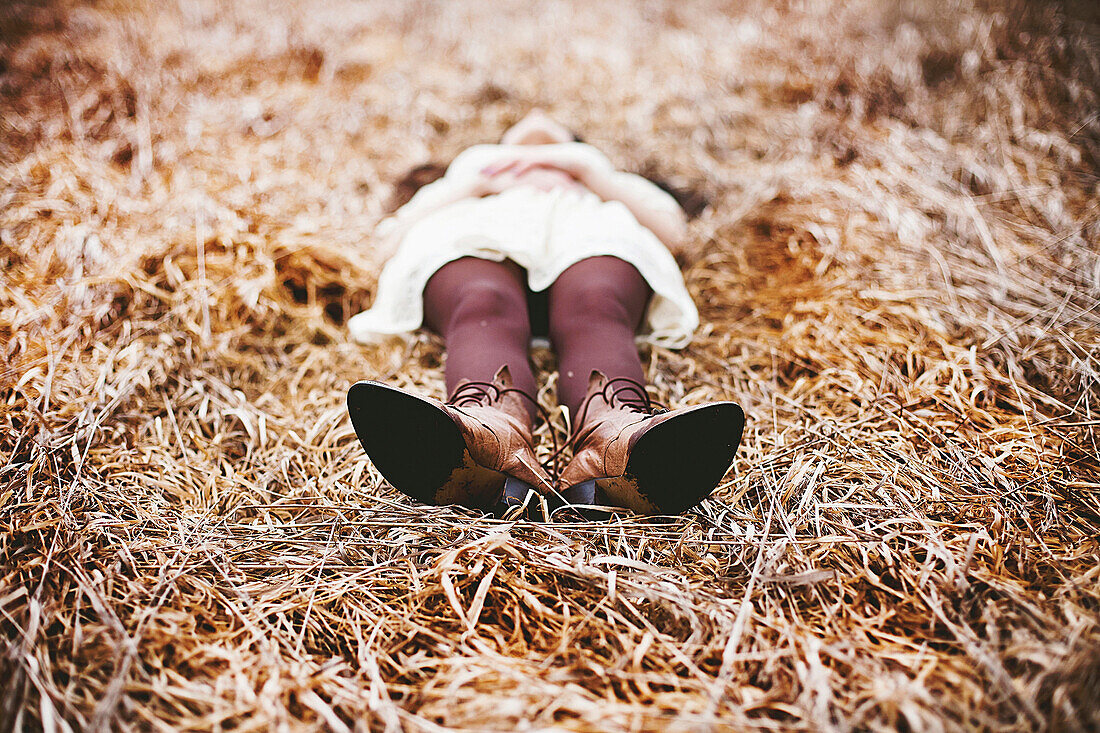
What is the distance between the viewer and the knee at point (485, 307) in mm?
1141

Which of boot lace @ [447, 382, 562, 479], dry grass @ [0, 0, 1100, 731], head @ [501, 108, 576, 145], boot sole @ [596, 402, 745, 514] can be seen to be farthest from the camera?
head @ [501, 108, 576, 145]

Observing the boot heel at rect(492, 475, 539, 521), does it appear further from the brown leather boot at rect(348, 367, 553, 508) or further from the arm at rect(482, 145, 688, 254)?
the arm at rect(482, 145, 688, 254)

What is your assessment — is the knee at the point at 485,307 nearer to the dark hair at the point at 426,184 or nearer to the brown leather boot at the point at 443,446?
the brown leather boot at the point at 443,446

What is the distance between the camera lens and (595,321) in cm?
115

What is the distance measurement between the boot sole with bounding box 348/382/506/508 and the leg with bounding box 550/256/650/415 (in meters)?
0.27

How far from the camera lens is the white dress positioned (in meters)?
1.24

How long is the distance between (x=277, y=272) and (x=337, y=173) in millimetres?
613

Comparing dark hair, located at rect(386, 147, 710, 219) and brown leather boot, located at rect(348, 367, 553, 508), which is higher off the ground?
dark hair, located at rect(386, 147, 710, 219)

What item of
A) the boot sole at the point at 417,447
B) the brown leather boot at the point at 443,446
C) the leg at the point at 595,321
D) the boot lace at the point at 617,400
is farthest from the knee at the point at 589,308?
the boot sole at the point at 417,447

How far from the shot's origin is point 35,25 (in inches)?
94.1

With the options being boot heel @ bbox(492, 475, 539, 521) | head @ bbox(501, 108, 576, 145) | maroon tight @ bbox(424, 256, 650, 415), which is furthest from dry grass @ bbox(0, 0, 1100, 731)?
head @ bbox(501, 108, 576, 145)

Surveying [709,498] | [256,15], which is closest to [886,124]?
[709,498]

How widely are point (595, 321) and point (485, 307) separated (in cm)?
20

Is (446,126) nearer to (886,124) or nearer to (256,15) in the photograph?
(256,15)
